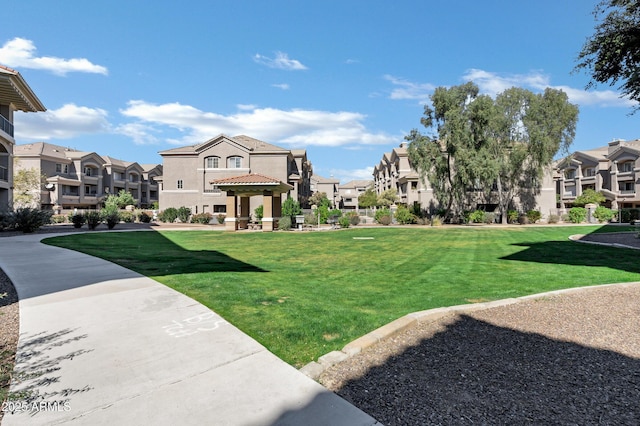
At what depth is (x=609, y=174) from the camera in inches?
2269

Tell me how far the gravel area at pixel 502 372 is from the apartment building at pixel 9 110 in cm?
2464

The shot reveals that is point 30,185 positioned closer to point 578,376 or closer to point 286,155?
point 286,155

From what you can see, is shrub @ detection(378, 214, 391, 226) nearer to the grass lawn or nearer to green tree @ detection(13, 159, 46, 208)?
the grass lawn

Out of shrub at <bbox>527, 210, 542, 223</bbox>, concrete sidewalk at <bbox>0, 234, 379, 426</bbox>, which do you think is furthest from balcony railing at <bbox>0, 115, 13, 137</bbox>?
shrub at <bbox>527, 210, 542, 223</bbox>

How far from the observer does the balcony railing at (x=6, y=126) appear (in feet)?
69.2

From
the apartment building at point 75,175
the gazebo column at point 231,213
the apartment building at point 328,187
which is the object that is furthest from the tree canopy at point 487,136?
the apartment building at point 75,175

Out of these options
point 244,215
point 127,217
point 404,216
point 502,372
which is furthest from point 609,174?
point 127,217

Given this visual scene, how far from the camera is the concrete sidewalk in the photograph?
9.14 feet

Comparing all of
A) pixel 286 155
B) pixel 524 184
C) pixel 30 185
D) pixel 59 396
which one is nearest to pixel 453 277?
pixel 59 396

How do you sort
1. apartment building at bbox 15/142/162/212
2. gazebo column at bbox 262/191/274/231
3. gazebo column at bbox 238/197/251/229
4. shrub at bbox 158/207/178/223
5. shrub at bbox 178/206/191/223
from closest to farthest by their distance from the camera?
1. gazebo column at bbox 262/191/274/231
2. gazebo column at bbox 238/197/251/229
3. shrub at bbox 158/207/178/223
4. shrub at bbox 178/206/191/223
5. apartment building at bbox 15/142/162/212

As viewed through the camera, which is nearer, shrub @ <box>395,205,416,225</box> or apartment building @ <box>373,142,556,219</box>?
shrub @ <box>395,205,416,225</box>

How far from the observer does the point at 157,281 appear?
732 centimetres

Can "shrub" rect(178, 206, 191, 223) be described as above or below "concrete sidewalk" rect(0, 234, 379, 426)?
above

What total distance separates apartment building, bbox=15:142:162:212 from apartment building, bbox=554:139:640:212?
7512 centimetres
